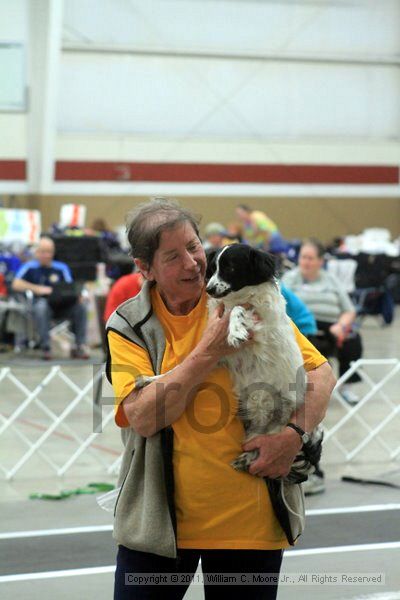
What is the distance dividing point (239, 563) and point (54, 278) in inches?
335

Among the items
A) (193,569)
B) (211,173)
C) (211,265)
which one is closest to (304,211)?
(211,173)

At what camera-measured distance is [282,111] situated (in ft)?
63.8

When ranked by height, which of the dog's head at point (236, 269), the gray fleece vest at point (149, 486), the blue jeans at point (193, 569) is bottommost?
the blue jeans at point (193, 569)

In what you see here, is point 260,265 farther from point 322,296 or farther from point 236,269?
point 322,296

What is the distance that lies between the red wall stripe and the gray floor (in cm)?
1176

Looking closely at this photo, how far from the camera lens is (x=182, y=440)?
2.01 meters

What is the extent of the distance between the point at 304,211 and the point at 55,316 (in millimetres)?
10213

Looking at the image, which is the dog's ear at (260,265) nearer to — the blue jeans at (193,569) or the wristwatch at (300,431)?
the wristwatch at (300,431)

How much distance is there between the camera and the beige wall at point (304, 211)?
18969mm

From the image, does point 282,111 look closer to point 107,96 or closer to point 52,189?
point 107,96

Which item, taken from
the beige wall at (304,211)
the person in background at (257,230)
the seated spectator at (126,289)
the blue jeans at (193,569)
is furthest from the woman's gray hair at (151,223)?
the beige wall at (304,211)

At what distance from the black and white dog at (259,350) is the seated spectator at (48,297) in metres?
8.21

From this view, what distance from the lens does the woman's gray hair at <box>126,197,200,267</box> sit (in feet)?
6.75

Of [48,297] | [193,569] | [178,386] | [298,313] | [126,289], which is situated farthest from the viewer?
[48,297]
